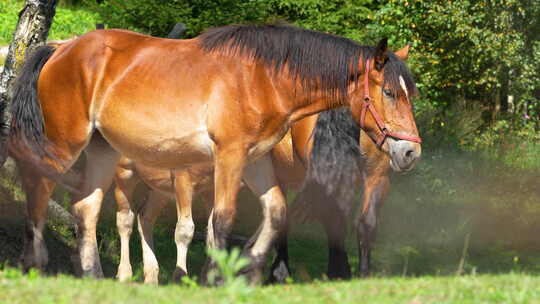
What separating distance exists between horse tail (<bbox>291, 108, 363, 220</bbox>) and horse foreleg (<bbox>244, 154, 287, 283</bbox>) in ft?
4.31

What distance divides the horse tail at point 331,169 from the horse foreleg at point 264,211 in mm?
1313

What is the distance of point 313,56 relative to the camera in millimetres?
7895

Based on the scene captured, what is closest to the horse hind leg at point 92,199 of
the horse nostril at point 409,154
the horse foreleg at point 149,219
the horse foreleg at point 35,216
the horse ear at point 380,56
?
the horse foreleg at point 35,216

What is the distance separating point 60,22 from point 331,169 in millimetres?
18055

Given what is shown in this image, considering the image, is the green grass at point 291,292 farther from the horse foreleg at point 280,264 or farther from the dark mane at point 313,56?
the horse foreleg at point 280,264


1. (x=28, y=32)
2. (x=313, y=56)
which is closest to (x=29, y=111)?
(x=313, y=56)

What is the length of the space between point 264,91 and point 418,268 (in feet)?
19.7

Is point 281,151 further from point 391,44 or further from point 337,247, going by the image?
point 391,44

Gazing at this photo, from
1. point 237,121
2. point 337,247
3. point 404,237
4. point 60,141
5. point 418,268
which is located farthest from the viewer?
point 404,237

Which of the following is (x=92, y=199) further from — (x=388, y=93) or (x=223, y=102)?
(x=388, y=93)

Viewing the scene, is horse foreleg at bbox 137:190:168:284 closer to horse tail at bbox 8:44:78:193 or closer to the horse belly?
horse tail at bbox 8:44:78:193

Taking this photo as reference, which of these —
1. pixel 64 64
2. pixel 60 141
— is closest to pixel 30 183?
pixel 60 141

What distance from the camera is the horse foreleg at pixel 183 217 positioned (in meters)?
10.1

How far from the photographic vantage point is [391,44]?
19766mm
